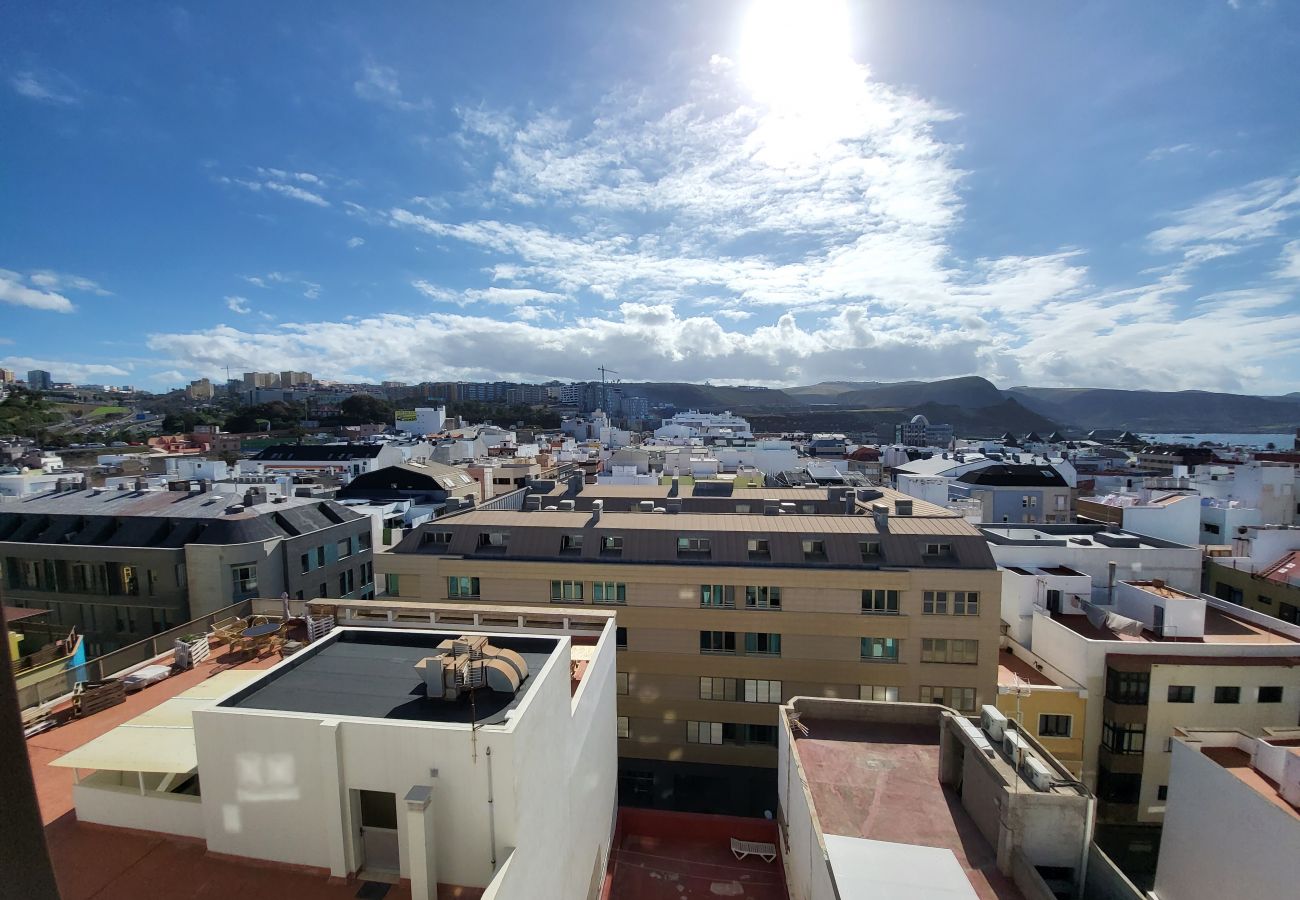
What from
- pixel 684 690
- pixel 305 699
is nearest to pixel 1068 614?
pixel 684 690

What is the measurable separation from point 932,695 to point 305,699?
2418 cm

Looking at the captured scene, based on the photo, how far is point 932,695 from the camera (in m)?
26.2

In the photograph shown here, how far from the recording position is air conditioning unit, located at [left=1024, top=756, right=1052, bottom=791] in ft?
46.5

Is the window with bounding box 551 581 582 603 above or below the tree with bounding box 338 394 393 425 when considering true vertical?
below

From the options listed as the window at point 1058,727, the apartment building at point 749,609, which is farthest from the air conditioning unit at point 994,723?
the window at point 1058,727

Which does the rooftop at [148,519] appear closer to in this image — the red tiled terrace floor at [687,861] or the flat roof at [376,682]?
the flat roof at [376,682]

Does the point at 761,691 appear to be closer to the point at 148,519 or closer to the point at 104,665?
the point at 104,665

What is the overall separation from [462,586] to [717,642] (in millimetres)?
11732

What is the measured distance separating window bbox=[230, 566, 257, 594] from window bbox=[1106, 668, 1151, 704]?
38603 millimetres

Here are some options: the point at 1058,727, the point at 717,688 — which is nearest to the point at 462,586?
the point at 717,688

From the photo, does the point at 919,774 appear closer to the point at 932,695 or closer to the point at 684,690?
the point at 932,695

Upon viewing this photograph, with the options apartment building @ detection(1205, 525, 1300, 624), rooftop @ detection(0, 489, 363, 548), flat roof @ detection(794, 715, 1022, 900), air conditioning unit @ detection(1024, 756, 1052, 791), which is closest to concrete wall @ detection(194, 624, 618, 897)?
flat roof @ detection(794, 715, 1022, 900)

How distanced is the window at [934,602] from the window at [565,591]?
14.6 m

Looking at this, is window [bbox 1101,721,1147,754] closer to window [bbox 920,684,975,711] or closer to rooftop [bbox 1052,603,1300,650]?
rooftop [bbox 1052,603,1300,650]
